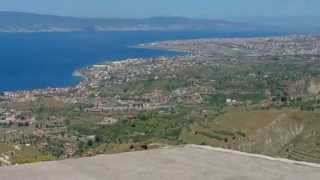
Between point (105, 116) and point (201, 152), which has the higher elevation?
point (201, 152)

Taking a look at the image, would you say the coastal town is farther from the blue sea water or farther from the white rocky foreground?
the blue sea water

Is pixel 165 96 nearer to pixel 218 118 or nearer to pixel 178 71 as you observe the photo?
pixel 178 71

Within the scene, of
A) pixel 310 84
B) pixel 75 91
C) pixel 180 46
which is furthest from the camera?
pixel 180 46

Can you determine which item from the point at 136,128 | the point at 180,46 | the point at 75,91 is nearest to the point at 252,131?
the point at 136,128

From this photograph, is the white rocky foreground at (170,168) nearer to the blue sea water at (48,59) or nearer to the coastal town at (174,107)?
the coastal town at (174,107)

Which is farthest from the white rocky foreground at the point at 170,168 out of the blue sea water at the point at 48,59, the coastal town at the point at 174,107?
the blue sea water at the point at 48,59

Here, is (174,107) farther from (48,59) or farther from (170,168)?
(48,59)

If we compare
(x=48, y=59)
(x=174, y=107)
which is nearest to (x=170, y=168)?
(x=174, y=107)
